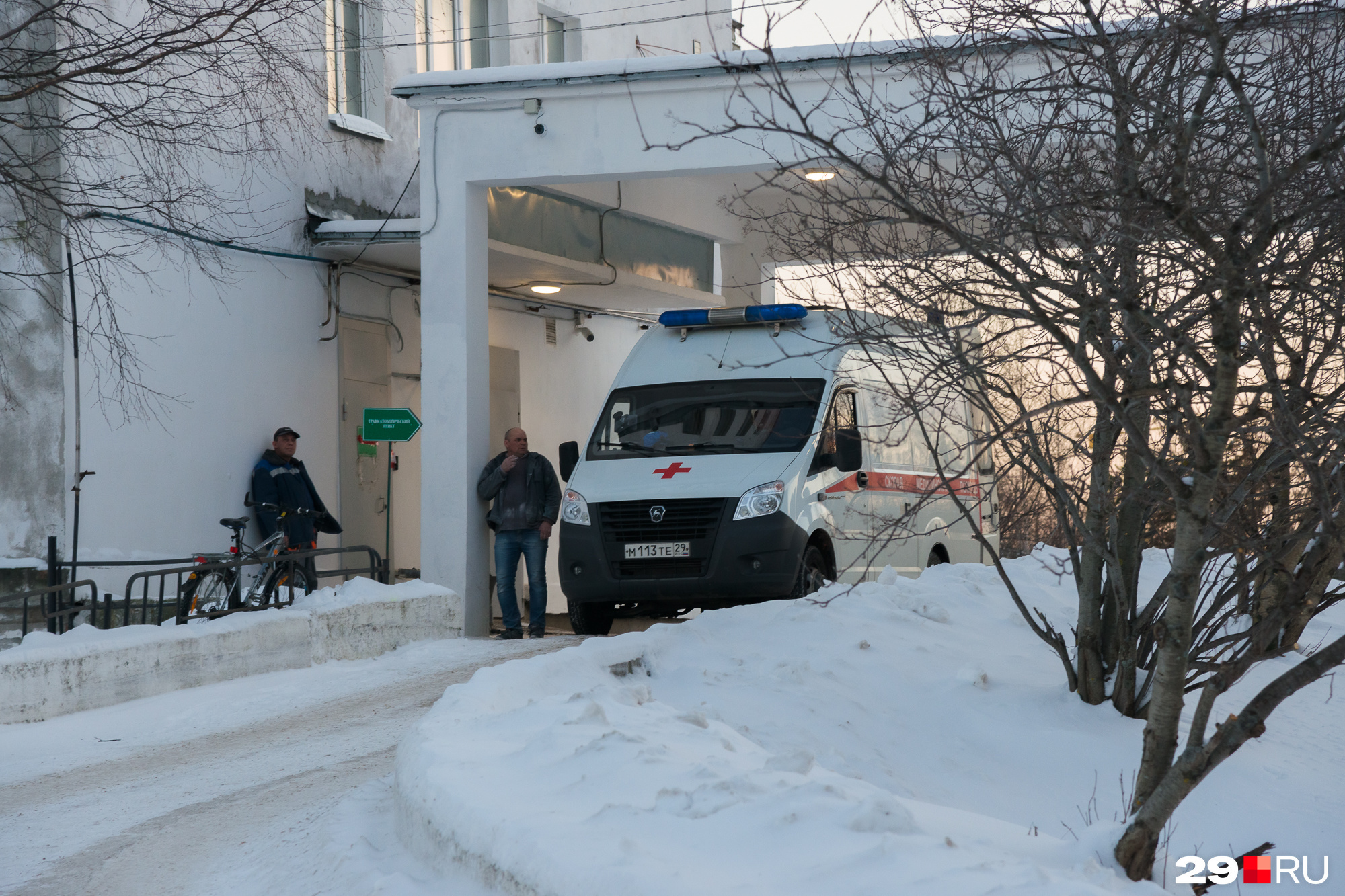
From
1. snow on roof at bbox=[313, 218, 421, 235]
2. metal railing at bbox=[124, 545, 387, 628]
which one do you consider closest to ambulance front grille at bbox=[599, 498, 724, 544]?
metal railing at bbox=[124, 545, 387, 628]

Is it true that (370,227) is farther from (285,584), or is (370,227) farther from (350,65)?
(285,584)

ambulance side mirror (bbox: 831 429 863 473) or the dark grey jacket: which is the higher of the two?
ambulance side mirror (bbox: 831 429 863 473)

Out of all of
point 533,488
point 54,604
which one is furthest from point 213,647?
point 533,488

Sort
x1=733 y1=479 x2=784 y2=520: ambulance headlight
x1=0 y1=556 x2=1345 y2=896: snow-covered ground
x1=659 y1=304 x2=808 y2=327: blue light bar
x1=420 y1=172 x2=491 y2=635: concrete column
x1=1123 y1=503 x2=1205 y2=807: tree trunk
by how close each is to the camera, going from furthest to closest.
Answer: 1. x1=420 y1=172 x2=491 y2=635: concrete column
2. x1=659 y1=304 x2=808 y2=327: blue light bar
3. x1=733 y1=479 x2=784 y2=520: ambulance headlight
4. x1=1123 y1=503 x2=1205 y2=807: tree trunk
5. x1=0 y1=556 x2=1345 y2=896: snow-covered ground

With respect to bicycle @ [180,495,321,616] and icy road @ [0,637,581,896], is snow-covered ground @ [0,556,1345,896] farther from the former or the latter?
bicycle @ [180,495,321,616]

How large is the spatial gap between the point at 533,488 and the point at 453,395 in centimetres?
119

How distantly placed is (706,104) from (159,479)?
603cm

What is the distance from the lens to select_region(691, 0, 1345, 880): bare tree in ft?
12.2

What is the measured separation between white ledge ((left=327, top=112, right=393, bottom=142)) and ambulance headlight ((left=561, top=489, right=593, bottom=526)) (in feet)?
19.9

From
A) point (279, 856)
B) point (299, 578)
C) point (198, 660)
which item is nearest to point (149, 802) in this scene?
point (279, 856)

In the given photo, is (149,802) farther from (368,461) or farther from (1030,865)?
(368,461)

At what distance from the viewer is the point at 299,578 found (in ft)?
37.2

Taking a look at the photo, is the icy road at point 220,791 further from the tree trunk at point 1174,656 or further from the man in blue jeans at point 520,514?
the man in blue jeans at point 520,514

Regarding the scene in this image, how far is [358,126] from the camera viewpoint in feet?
49.2
